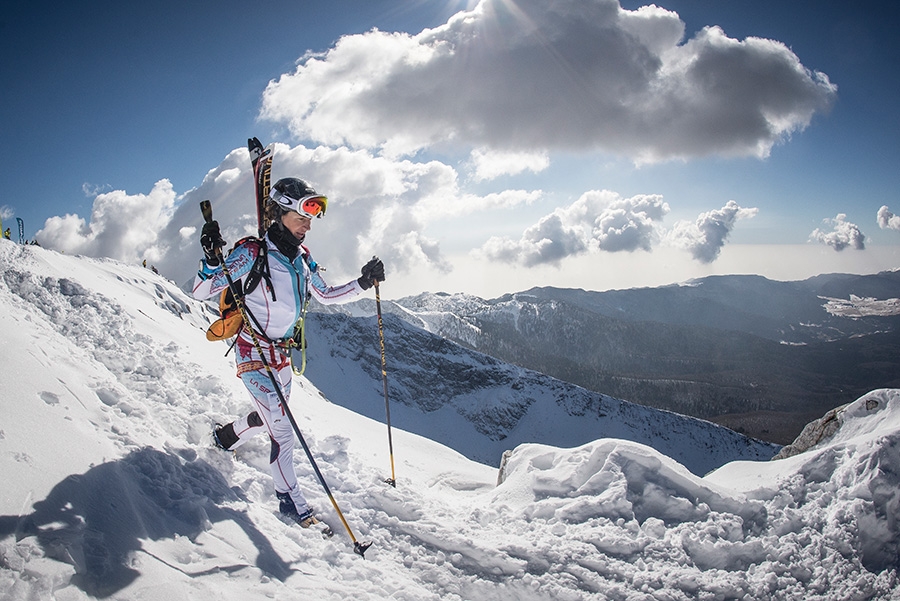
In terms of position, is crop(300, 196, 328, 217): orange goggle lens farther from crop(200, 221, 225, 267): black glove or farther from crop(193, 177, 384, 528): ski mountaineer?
crop(200, 221, 225, 267): black glove

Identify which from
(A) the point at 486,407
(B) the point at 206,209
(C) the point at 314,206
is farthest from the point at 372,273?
(A) the point at 486,407

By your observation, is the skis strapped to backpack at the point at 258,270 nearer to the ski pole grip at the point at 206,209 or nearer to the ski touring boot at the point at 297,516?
the ski pole grip at the point at 206,209

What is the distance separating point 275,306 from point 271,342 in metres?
0.52

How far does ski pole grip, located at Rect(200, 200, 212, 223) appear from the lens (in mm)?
5945

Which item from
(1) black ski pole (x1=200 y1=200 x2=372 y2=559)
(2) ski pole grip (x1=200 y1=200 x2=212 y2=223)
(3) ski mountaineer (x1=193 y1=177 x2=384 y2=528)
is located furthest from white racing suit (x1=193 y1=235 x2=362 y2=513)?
(2) ski pole grip (x1=200 y1=200 x2=212 y2=223)

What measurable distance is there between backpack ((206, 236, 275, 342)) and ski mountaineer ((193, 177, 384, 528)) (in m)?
0.04

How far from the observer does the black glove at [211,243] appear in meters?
5.72

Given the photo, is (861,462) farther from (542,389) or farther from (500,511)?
(542,389)

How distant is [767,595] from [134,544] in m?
7.14

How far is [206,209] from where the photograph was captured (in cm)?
600

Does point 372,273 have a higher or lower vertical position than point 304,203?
lower

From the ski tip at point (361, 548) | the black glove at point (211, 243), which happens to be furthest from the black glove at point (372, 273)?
the ski tip at point (361, 548)

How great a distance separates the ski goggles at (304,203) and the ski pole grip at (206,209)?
2.74 ft

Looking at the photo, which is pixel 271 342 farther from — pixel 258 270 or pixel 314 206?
pixel 314 206
